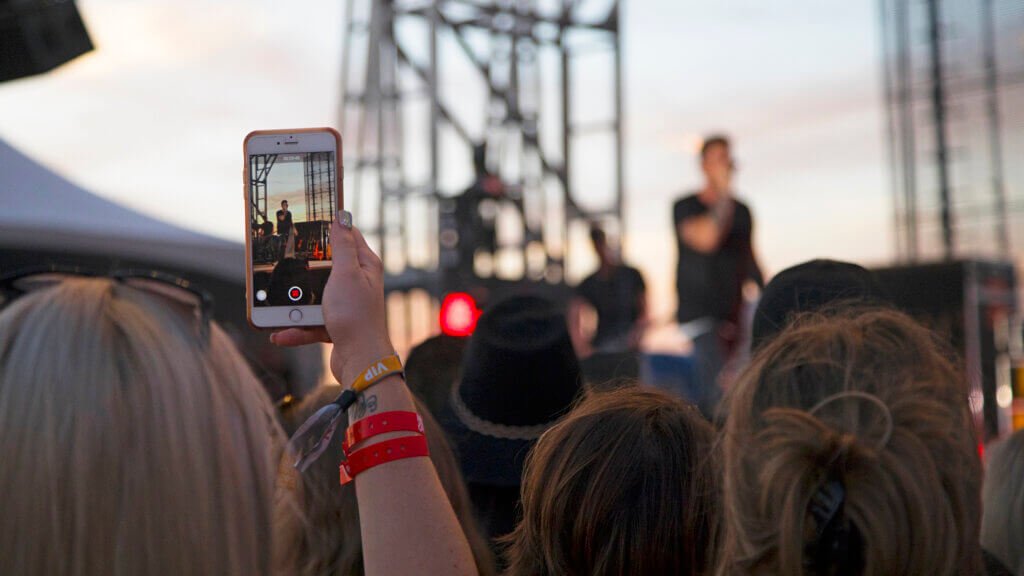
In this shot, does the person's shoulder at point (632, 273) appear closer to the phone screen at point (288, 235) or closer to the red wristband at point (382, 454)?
the phone screen at point (288, 235)

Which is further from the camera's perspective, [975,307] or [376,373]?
[975,307]

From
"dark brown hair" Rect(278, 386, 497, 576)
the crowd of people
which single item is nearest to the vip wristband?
the crowd of people

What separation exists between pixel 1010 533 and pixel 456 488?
92 centimetres

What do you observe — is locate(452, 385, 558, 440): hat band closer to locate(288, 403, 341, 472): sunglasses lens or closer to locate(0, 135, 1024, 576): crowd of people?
locate(0, 135, 1024, 576): crowd of people

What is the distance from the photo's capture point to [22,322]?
85cm

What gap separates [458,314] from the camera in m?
3.64

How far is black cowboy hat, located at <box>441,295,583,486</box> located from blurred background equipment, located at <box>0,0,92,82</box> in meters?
2.10

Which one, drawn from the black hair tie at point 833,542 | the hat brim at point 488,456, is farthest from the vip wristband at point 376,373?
the hat brim at point 488,456

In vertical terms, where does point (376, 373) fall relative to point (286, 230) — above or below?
below

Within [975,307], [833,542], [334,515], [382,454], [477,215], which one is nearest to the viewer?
[833,542]

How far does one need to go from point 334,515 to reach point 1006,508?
110cm

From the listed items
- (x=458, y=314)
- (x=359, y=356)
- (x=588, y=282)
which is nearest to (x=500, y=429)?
(x=359, y=356)

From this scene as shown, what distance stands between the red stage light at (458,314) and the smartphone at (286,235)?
2.33m

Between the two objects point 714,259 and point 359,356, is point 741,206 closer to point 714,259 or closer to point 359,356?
point 714,259
